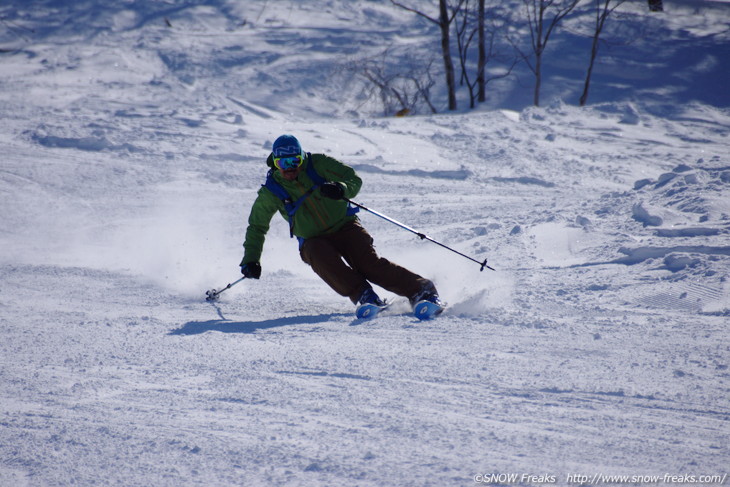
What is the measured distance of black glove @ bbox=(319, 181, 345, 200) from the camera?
4734 millimetres

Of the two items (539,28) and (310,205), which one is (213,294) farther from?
(539,28)

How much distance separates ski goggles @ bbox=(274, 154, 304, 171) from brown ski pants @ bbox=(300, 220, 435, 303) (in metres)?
0.59

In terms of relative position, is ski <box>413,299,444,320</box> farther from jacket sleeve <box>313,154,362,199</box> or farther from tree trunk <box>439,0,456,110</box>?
tree trunk <box>439,0,456,110</box>

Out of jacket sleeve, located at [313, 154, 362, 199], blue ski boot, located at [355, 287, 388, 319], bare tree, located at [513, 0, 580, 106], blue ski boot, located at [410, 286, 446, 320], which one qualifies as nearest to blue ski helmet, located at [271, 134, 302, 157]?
jacket sleeve, located at [313, 154, 362, 199]

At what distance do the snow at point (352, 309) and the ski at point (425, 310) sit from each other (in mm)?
180

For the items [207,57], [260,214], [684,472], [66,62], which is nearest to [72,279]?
[260,214]

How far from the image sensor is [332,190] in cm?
473

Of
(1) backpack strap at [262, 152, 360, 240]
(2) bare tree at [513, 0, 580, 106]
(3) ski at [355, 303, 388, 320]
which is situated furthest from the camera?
(2) bare tree at [513, 0, 580, 106]

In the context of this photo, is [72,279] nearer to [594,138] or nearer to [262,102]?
[594,138]

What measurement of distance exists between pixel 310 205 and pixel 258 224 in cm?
48

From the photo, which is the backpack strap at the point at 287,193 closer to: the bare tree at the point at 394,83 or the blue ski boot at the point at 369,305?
the blue ski boot at the point at 369,305

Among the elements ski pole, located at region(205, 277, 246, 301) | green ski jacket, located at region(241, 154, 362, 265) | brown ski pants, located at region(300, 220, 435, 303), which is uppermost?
green ski jacket, located at region(241, 154, 362, 265)

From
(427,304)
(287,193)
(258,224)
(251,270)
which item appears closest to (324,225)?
(287,193)

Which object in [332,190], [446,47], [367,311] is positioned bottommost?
[367,311]
